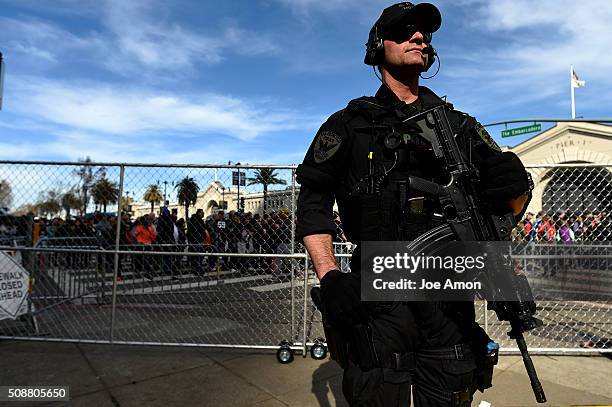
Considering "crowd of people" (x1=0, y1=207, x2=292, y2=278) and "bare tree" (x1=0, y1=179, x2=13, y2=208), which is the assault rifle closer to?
"crowd of people" (x1=0, y1=207, x2=292, y2=278)

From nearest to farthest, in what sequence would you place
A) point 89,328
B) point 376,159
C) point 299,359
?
point 376,159 < point 299,359 < point 89,328

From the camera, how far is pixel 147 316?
6.03 m

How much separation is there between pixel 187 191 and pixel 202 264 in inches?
95.0

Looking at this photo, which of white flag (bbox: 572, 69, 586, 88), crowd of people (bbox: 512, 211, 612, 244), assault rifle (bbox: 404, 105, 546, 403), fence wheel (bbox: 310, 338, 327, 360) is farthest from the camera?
white flag (bbox: 572, 69, 586, 88)

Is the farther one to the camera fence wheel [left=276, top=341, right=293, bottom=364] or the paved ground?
fence wheel [left=276, top=341, right=293, bottom=364]

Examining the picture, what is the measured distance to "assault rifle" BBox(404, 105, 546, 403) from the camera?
4.82 feet

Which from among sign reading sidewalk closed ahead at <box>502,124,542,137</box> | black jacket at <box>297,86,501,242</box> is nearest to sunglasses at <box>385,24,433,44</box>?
black jacket at <box>297,86,501,242</box>

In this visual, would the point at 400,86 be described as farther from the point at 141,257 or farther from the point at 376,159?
the point at 141,257

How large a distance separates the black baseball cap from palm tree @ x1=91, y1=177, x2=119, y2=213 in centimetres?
380

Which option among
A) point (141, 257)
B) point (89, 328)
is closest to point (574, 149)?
point (141, 257)

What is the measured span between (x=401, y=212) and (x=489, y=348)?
67 centimetres

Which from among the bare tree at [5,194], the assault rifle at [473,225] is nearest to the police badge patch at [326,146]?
the assault rifle at [473,225]

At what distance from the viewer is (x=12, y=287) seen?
4754 mm

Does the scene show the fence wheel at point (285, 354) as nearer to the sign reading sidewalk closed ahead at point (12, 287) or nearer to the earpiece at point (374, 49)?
the earpiece at point (374, 49)
